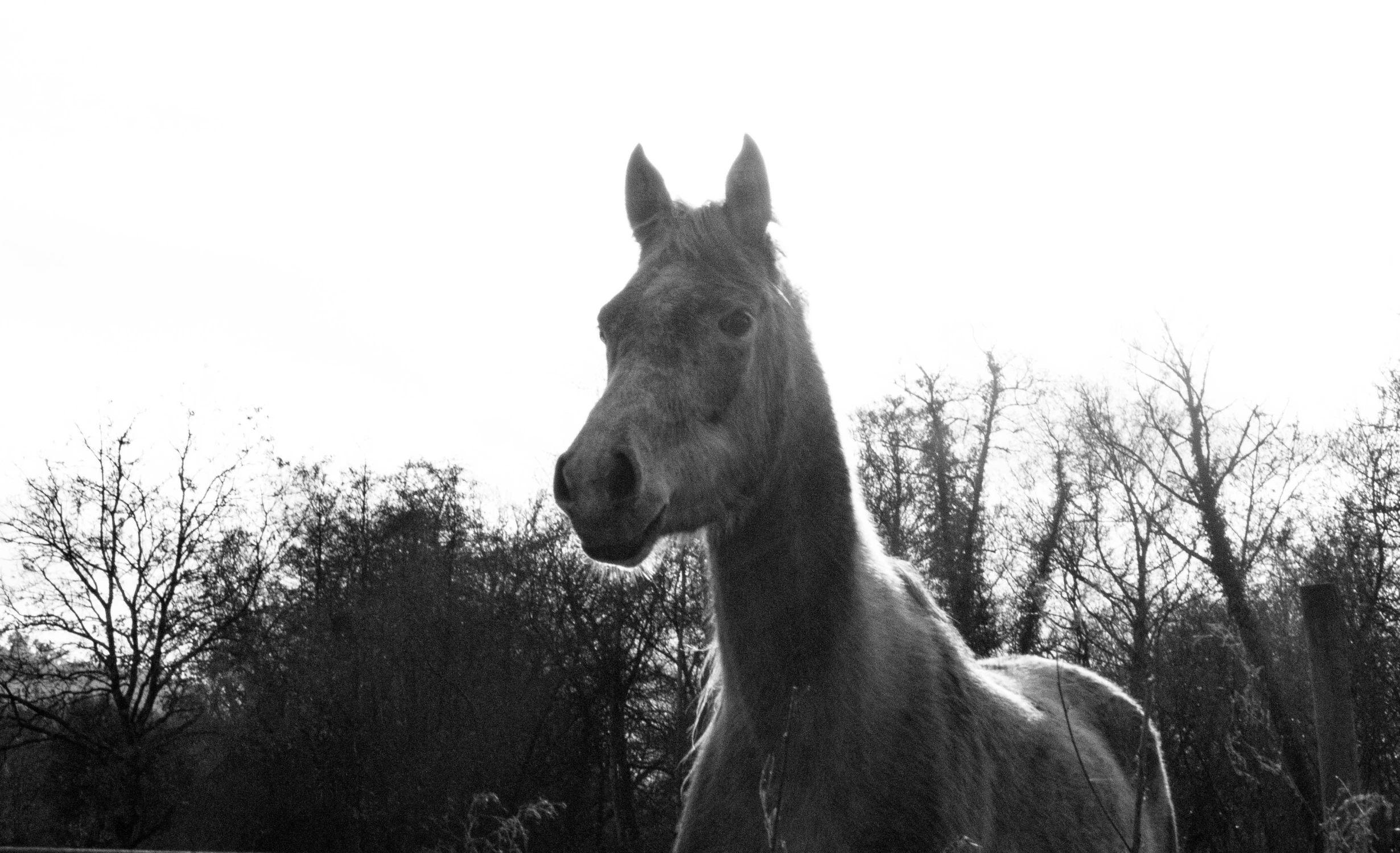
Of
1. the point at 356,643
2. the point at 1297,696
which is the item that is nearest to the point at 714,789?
the point at 1297,696

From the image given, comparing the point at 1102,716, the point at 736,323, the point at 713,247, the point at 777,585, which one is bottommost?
the point at 1102,716

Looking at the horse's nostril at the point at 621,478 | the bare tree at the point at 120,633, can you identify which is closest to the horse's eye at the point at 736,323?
the horse's nostril at the point at 621,478

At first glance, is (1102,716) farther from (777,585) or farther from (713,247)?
(713,247)

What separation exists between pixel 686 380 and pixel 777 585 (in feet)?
2.52

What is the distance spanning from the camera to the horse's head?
9.18 ft

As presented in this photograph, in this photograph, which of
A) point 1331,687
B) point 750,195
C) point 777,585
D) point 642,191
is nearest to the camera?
point 777,585

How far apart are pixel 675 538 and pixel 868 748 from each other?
3.26 ft

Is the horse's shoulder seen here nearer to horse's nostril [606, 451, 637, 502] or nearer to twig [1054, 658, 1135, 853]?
twig [1054, 658, 1135, 853]

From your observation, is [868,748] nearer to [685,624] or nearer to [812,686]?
[812,686]

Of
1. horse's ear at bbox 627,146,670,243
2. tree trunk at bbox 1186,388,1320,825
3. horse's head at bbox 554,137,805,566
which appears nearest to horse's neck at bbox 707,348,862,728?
horse's head at bbox 554,137,805,566

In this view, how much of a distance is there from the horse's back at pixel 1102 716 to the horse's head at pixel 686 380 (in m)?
2.19

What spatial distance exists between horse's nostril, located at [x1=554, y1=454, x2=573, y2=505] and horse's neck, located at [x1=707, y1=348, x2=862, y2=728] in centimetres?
83

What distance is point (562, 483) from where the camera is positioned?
2.76 m

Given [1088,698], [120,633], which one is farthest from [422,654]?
[1088,698]
